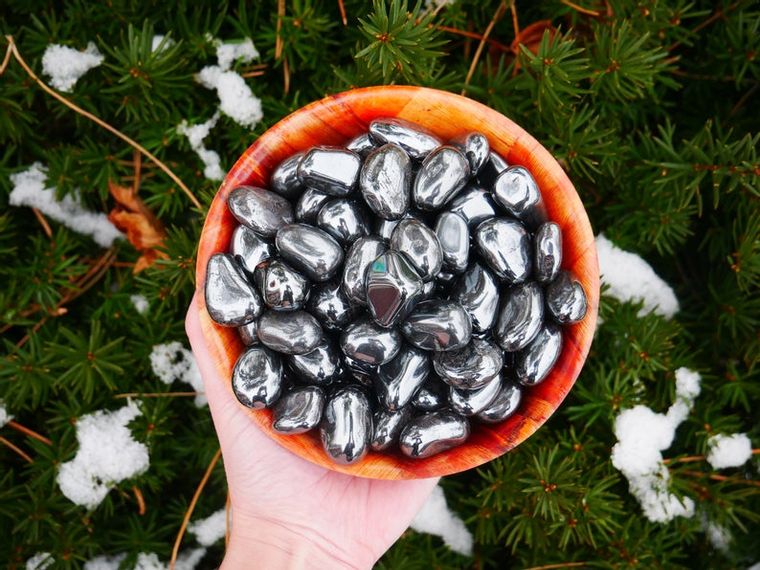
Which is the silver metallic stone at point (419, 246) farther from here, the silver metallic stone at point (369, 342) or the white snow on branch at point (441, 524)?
the white snow on branch at point (441, 524)

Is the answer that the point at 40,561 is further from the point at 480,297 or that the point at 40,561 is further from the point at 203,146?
the point at 480,297

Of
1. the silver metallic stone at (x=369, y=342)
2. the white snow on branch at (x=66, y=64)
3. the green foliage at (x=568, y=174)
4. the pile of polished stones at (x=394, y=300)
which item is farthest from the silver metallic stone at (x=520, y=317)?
the white snow on branch at (x=66, y=64)

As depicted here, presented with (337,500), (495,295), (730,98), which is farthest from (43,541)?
(730,98)

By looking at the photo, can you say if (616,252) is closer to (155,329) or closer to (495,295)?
(495,295)

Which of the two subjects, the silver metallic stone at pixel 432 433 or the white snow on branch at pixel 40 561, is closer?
the silver metallic stone at pixel 432 433

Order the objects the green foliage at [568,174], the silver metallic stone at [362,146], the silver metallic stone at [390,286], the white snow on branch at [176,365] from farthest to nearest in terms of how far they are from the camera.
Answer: the white snow on branch at [176,365], the green foliage at [568,174], the silver metallic stone at [362,146], the silver metallic stone at [390,286]

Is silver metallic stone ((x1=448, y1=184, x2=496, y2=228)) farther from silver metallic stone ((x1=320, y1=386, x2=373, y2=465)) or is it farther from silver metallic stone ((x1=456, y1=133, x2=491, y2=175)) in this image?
silver metallic stone ((x1=320, y1=386, x2=373, y2=465))

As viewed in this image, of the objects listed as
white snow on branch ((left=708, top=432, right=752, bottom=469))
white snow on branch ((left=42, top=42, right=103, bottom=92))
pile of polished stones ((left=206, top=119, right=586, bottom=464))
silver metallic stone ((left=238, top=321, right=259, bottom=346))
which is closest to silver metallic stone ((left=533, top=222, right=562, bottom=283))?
pile of polished stones ((left=206, top=119, right=586, bottom=464))
